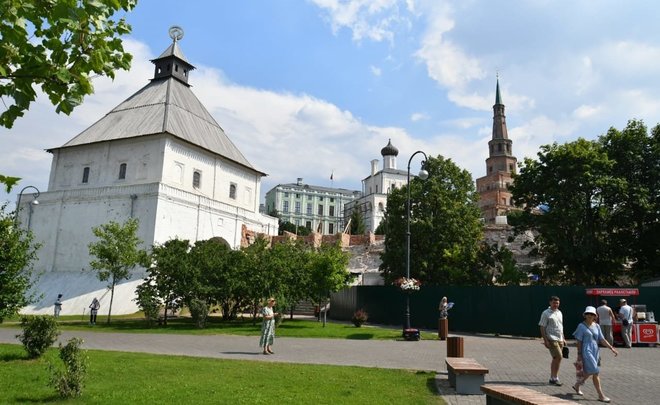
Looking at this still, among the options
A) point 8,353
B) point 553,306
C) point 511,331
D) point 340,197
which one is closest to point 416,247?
point 511,331

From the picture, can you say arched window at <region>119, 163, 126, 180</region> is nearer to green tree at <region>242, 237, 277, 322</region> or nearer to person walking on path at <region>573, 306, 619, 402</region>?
green tree at <region>242, 237, 277, 322</region>

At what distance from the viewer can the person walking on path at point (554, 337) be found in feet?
34.4

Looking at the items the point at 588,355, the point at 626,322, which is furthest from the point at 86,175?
the point at 588,355

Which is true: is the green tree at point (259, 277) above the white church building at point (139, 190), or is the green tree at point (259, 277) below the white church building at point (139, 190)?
below

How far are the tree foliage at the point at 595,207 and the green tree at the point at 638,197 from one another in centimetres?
5

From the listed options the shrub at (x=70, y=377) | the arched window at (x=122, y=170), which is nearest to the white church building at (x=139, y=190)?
the arched window at (x=122, y=170)

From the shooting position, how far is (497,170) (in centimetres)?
10181

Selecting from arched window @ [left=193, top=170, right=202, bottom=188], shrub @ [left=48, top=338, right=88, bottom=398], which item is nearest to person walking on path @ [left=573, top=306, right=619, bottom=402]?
shrub @ [left=48, top=338, right=88, bottom=398]

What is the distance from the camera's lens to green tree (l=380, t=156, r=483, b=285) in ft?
112

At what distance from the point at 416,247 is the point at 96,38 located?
31844 millimetres

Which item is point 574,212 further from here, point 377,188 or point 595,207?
point 377,188

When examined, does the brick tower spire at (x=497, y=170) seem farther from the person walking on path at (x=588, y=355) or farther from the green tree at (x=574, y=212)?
the person walking on path at (x=588, y=355)

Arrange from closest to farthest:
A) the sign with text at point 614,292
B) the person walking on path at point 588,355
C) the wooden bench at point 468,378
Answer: the person walking on path at point 588,355 < the wooden bench at point 468,378 < the sign with text at point 614,292

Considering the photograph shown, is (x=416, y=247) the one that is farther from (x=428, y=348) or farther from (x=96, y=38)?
(x=96, y=38)
